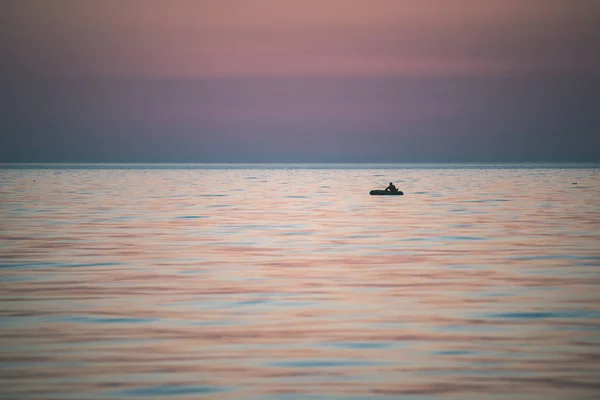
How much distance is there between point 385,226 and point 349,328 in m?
26.6

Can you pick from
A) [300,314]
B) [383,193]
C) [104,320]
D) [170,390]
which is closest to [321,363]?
[170,390]

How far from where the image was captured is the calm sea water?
1396 cm

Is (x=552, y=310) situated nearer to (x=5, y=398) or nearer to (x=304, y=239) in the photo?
(x=5, y=398)

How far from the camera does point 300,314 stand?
19.5m

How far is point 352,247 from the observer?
3381cm

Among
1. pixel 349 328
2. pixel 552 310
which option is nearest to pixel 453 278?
pixel 552 310

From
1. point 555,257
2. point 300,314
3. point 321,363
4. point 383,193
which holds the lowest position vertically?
point 383,193

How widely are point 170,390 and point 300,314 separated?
6.26 meters

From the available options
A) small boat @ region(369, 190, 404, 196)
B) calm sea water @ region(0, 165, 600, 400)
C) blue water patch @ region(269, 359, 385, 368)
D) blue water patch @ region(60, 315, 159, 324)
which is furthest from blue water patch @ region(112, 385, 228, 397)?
small boat @ region(369, 190, 404, 196)

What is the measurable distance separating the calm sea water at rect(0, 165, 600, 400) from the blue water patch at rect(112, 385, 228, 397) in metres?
0.03

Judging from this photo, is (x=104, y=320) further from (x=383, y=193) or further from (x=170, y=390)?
(x=383, y=193)

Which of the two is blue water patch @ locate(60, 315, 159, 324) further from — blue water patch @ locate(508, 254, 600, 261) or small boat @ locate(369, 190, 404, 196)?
small boat @ locate(369, 190, 404, 196)

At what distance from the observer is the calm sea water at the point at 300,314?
14.0 metres

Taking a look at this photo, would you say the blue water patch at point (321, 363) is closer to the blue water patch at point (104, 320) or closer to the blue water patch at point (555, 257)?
the blue water patch at point (104, 320)
